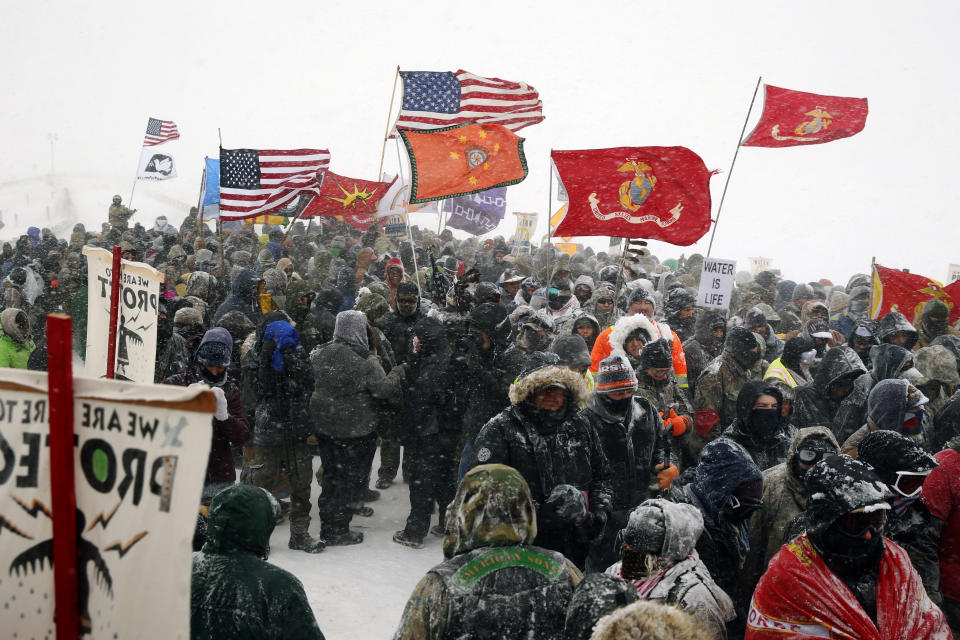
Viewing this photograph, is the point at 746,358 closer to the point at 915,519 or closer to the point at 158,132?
the point at 915,519

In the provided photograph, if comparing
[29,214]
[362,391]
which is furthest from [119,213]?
[29,214]

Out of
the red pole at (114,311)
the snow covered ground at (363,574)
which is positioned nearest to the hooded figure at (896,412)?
the snow covered ground at (363,574)

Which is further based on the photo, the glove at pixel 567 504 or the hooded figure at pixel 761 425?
the hooded figure at pixel 761 425

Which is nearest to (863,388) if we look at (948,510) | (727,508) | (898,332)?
(898,332)

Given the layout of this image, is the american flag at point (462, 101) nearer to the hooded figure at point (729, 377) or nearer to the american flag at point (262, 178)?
the american flag at point (262, 178)

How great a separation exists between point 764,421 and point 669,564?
2146 mm

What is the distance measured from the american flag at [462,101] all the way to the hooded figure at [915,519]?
29.7ft

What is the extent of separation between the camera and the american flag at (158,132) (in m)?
20.2

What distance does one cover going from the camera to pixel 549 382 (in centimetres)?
427

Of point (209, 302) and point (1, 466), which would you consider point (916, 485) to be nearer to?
point (1, 466)

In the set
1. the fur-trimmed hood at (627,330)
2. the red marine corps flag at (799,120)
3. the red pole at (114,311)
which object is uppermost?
the red marine corps flag at (799,120)

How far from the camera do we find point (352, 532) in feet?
22.6

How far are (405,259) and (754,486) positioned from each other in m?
12.3

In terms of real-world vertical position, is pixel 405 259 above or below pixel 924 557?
above
